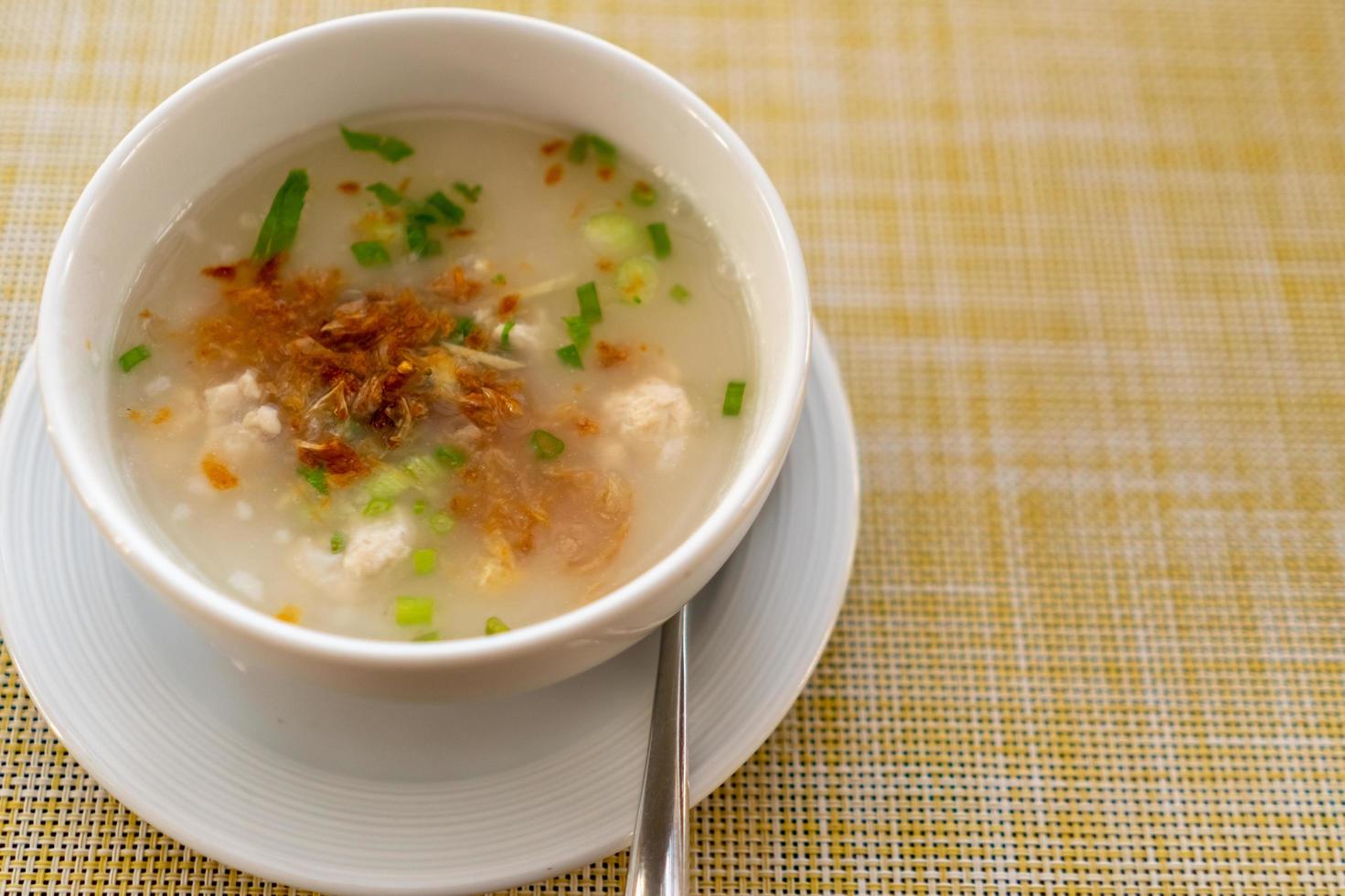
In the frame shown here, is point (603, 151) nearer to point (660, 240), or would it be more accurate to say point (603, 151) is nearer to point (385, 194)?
point (660, 240)

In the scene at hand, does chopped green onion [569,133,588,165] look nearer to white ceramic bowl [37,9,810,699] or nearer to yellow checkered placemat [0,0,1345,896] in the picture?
white ceramic bowl [37,9,810,699]

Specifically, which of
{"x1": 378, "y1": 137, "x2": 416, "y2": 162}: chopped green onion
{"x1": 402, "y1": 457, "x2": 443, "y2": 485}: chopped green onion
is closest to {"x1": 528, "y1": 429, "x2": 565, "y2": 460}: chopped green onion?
{"x1": 402, "y1": 457, "x2": 443, "y2": 485}: chopped green onion

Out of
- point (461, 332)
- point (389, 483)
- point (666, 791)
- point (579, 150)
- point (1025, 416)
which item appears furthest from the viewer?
point (1025, 416)

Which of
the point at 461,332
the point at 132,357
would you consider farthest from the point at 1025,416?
the point at 132,357

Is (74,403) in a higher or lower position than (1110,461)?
higher

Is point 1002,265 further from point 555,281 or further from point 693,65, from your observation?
point 555,281

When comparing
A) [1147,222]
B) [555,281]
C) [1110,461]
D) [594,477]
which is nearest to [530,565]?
[594,477]
